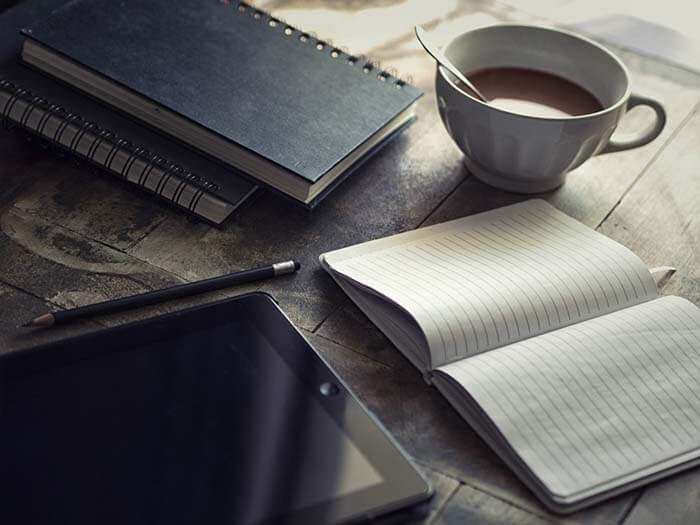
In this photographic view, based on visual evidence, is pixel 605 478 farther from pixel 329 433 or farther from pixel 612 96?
pixel 612 96

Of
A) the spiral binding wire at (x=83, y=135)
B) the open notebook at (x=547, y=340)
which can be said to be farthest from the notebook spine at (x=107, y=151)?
the open notebook at (x=547, y=340)

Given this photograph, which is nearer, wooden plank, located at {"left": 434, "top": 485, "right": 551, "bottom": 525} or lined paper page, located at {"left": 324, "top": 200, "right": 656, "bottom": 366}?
wooden plank, located at {"left": 434, "top": 485, "right": 551, "bottom": 525}

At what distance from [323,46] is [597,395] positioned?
0.49 meters

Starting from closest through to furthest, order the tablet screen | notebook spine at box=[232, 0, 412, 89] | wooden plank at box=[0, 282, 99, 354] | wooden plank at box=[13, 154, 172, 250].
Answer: the tablet screen
wooden plank at box=[0, 282, 99, 354]
wooden plank at box=[13, 154, 172, 250]
notebook spine at box=[232, 0, 412, 89]

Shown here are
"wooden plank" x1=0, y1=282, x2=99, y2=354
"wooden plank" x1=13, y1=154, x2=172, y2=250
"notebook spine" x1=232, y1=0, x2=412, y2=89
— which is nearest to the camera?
"wooden plank" x1=0, y1=282, x2=99, y2=354

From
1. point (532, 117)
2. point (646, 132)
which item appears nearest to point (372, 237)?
point (532, 117)

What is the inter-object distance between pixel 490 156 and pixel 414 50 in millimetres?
281

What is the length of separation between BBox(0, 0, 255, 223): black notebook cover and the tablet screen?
0.65 feet

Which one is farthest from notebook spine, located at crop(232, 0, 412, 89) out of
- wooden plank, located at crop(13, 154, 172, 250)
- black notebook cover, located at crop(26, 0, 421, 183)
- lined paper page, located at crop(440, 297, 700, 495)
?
lined paper page, located at crop(440, 297, 700, 495)

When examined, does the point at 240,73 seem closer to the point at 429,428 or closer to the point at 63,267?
the point at 63,267

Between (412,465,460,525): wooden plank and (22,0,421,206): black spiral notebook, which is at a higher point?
(22,0,421,206): black spiral notebook

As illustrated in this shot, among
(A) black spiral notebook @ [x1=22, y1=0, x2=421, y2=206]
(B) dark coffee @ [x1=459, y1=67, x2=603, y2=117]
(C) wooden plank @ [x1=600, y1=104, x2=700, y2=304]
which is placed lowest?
(C) wooden plank @ [x1=600, y1=104, x2=700, y2=304]

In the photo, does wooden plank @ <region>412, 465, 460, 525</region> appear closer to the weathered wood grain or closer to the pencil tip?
the weathered wood grain

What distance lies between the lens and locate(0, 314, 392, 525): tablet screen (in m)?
0.65
